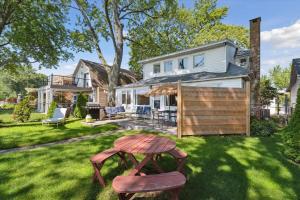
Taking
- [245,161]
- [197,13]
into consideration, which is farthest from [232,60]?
[197,13]

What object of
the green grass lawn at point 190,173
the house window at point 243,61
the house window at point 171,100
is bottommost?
the green grass lawn at point 190,173

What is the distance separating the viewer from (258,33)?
13.6 m

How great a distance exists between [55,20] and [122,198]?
2155 cm

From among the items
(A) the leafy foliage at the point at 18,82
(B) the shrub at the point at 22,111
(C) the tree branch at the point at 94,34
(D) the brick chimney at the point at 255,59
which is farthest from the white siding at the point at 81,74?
(A) the leafy foliage at the point at 18,82

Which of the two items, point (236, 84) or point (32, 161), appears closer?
point (32, 161)

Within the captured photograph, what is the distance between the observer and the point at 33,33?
59.2 feet

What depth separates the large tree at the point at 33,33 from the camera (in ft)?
56.8

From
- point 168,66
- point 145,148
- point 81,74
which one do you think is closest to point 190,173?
point 145,148

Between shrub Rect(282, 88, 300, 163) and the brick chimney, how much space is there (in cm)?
771

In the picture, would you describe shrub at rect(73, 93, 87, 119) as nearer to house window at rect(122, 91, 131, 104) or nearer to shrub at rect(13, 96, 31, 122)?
shrub at rect(13, 96, 31, 122)

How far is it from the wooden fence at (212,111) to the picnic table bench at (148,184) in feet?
17.4

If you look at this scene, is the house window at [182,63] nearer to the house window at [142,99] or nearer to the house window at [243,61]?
the house window at [142,99]

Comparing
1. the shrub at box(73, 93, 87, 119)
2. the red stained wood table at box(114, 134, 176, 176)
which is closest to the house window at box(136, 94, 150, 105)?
the shrub at box(73, 93, 87, 119)

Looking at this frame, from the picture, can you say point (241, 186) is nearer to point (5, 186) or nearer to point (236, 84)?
point (5, 186)
